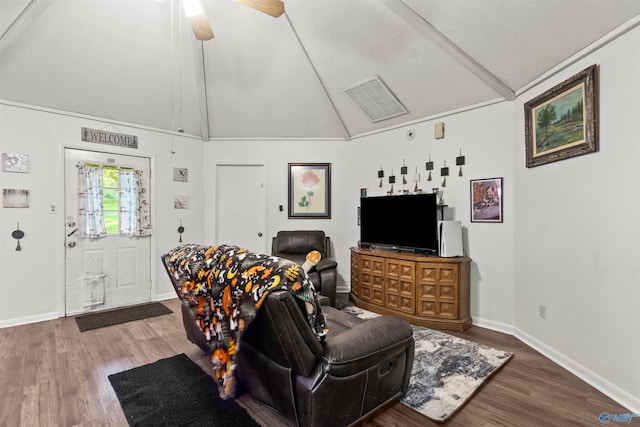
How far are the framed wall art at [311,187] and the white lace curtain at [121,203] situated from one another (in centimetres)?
218

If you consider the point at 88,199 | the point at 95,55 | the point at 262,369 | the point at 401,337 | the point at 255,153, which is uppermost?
the point at 95,55

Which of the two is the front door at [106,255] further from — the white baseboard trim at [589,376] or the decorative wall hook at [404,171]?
the white baseboard trim at [589,376]

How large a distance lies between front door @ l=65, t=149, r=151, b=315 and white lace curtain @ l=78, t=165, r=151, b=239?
50 mm

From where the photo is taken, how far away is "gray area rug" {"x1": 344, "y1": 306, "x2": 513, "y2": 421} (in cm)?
195

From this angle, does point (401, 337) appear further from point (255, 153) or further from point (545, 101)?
point (255, 153)

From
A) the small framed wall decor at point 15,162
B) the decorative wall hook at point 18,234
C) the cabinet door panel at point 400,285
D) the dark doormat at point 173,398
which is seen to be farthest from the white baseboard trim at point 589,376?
the small framed wall decor at point 15,162

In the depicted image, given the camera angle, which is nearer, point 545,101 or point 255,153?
point 545,101

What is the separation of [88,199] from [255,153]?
238 centimetres

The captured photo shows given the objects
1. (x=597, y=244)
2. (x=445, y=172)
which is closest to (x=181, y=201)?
(x=445, y=172)

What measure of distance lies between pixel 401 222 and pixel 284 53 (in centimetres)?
256

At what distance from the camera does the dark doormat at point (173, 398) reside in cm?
179

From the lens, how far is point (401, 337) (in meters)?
1.78

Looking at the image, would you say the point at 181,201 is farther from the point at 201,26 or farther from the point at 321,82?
the point at 201,26

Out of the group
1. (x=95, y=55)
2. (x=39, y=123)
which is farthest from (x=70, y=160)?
(x=95, y=55)
